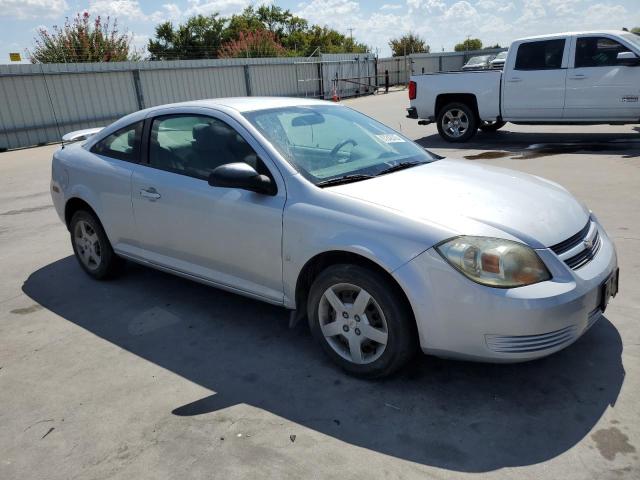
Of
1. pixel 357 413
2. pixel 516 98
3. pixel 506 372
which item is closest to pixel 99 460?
pixel 357 413

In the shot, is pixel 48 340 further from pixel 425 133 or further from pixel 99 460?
pixel 425 133

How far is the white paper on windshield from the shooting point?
4172mm

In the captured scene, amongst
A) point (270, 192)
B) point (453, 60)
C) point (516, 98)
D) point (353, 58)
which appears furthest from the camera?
point (453, 60)

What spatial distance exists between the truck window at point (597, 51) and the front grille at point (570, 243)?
26.4ft

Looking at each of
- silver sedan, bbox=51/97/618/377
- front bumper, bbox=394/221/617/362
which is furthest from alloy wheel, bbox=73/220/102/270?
front bumper, bbox=394/221/617/362

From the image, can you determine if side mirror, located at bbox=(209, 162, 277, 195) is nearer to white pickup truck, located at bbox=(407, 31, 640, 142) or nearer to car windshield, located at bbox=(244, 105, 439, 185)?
car windshield, located at bbox=(244, 105, 439, 185)

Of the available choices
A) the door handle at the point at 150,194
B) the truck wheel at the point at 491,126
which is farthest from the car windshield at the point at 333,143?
the truck wheel at the point at 491,126

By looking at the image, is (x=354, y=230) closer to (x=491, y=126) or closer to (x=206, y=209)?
(x=206, y=209)

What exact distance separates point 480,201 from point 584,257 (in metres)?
0.62

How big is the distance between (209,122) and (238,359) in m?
1.64

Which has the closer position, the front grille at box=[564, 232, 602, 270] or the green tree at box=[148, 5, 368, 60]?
the front grille at box=[564, 232, 602, 270]

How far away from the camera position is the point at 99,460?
2.66 meters

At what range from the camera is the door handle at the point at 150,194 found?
4.07m

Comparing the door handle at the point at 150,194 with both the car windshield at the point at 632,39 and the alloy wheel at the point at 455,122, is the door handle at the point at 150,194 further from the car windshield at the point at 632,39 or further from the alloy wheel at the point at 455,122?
the car windshield at the point at 632,39
